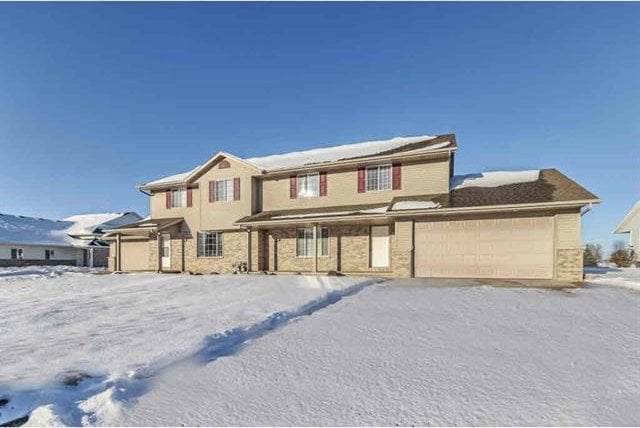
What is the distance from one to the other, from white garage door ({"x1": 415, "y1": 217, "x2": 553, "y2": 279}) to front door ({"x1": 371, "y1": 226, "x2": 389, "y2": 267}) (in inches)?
72.8

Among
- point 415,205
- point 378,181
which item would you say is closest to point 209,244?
point 378,181

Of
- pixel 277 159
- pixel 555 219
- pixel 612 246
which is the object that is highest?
pixel 277 159

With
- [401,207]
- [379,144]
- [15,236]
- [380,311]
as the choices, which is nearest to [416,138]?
[379,144]

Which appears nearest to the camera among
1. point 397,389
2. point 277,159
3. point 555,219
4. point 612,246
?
point 397,389

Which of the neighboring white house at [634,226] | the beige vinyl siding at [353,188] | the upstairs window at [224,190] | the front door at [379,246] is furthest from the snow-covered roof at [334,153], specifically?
the neighboring white house at [634,226]

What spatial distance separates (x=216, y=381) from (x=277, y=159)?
60.8 feet

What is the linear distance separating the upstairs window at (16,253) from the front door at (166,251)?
22.1 meters

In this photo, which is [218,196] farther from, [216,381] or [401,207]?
[216,381]

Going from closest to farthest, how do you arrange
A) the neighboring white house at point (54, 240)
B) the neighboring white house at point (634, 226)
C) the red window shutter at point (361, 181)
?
the red window shutter at point (361, 181) → the neighboring white house at point (634, 226) → the neighboring white house at point (54, 240)

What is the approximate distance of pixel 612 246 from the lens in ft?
164

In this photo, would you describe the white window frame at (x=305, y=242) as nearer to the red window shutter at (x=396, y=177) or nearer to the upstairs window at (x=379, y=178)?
the upstairs window at (x=379, y=178)

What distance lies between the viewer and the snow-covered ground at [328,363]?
3.43 metres

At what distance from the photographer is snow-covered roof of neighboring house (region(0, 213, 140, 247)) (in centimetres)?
3456

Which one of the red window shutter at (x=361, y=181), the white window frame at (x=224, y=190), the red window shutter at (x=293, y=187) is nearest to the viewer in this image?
the red window shutter at (x=361, y=181)
